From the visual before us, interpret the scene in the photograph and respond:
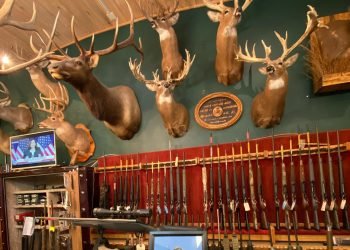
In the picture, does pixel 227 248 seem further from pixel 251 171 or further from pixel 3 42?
pixel 3 42

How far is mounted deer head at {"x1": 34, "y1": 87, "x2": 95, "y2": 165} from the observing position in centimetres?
392

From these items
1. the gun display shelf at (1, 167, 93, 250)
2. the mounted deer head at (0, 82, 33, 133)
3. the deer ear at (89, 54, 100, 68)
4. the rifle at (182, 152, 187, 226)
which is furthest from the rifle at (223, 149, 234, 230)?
the mounted deer head at (0, 82, 33, 133)

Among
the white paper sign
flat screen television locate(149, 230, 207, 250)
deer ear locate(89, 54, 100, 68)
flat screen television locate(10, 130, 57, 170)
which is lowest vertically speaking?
the white paper sign

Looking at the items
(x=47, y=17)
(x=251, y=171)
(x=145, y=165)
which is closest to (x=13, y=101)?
(x=47, y=17)

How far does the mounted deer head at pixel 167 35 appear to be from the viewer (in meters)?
3.50

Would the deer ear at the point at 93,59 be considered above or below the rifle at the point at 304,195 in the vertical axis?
above

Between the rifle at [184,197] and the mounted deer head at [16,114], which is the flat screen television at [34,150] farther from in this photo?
the rifle at [184,197]

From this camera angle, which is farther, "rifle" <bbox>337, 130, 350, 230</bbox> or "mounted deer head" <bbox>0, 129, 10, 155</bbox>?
"mounted deer head" <bbox>0, 129, 10, 155</bbox>

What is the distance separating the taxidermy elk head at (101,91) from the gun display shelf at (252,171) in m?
0.46

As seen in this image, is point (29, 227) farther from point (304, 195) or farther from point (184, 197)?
point (304, 195)

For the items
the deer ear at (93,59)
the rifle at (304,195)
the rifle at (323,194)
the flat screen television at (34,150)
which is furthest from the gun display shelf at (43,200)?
the rifle at (323,194)

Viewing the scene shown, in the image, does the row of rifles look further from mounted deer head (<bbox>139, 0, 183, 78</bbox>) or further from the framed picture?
mounted deer head (<bbox>139, 0, 183, 78</bbox>)

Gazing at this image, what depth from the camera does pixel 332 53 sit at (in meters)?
2.83

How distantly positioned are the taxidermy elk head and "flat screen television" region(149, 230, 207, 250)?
1812mm
